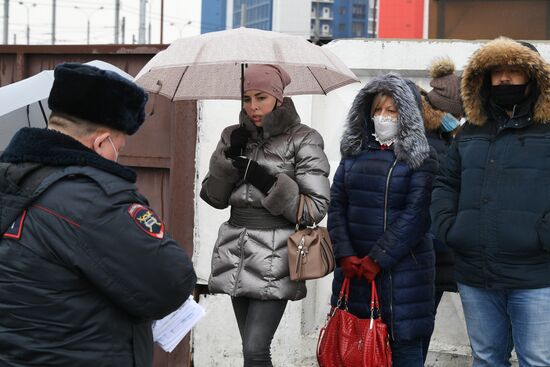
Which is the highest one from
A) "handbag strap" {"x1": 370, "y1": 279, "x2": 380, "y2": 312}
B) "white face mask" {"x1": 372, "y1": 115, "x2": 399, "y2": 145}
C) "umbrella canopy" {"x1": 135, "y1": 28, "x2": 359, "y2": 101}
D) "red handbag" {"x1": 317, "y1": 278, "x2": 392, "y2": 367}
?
"umbrella canopy" {"x1": 135, "y1": 28, "x2": 359, "y2": 101}

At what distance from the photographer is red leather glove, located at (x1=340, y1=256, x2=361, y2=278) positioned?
4.02 meters

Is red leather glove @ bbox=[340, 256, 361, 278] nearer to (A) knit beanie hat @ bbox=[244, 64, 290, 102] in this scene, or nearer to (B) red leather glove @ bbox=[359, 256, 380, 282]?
(B) red leather glove @ bbox=[359, 256, 380, 282]

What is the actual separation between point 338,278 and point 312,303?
129 centimetres

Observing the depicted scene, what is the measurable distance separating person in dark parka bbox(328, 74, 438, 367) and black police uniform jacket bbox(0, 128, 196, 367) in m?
1.89

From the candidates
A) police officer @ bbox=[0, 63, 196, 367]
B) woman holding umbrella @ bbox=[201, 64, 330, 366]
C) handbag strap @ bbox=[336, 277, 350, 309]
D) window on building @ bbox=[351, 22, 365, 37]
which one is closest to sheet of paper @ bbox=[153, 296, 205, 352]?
police officer @ bbox=[0, 63, 196, 367]

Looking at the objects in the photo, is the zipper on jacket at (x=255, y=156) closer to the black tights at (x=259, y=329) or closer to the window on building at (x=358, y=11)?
the black tights at (x=259, y=329)

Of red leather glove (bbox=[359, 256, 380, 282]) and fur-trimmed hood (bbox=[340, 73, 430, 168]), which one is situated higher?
fur-trimmed hood (bbox=[340, 73, 430, 168])

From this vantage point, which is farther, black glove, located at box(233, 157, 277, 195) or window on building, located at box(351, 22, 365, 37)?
window on building, located at box(351, 22, 365, 37)

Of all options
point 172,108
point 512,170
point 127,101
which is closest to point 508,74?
point 512,170

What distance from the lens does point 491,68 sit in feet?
12.2

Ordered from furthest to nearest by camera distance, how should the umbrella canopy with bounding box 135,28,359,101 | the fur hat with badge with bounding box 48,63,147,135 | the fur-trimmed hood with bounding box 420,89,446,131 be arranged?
the fur-trimmed hood with bounding box 420,89,446,131, the umbrella canopy with bounding box 135,28,359,101, the fur hat with badge with bounding box 48,63,147,135

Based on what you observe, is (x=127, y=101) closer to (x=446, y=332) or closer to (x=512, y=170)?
(x=512, y=170)

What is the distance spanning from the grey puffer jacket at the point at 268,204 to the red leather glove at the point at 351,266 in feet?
0.83

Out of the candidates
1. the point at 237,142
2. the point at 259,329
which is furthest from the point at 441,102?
the point at 259,329
